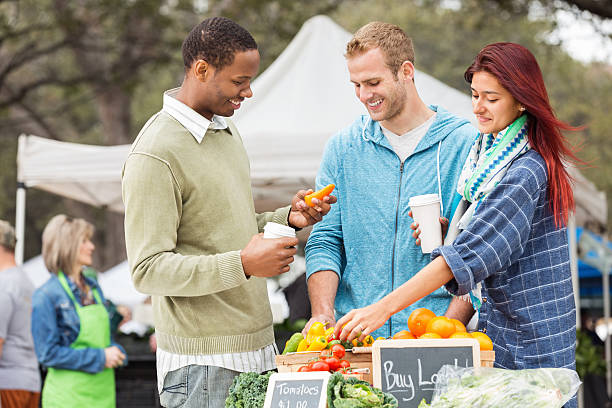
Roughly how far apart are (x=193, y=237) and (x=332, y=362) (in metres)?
0.69

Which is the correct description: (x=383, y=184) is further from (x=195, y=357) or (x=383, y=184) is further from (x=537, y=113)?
(x=195, y=357)

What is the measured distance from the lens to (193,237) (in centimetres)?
274

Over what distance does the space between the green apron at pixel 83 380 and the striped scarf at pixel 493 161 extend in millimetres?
3656

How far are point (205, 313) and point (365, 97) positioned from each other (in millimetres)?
1008

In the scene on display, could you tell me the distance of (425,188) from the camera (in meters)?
3.06

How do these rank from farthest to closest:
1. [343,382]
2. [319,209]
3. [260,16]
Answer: [260,16]
[319,209]
[343,382]

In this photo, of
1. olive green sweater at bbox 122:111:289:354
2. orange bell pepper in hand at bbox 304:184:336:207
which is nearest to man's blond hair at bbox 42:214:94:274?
olive green sweater at bbox 122:111:289:354

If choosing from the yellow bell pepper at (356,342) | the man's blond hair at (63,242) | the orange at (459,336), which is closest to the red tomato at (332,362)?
the yellow bell pepper at (356,342)

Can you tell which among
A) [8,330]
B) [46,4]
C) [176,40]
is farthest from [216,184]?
[46,4]

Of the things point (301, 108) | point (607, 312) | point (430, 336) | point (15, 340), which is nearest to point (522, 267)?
point (430, 336)

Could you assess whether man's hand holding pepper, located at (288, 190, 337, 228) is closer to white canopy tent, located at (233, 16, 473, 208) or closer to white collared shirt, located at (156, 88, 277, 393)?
white collared shirt, located at (156, 88, 277, 393)

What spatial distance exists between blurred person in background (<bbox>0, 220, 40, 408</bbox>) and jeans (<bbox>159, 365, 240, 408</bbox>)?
325 centimetres

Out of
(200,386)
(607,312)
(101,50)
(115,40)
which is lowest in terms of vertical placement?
(200,386)

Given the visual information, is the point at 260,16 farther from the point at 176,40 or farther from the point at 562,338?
the point at 562,338
